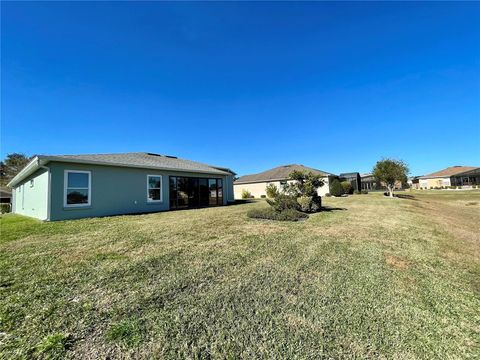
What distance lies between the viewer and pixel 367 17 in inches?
449

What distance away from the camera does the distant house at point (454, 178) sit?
45906 millimetres

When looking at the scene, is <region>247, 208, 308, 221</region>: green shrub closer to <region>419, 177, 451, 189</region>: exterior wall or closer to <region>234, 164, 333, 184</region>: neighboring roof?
<region>234, 164, 333, 184</region>: neighboring roof

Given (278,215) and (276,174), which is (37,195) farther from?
(276,174)

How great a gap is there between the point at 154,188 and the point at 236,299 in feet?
39.2

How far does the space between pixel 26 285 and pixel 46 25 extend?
11.1m

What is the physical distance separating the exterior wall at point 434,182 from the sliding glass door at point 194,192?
194 feet

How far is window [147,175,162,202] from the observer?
1343cm

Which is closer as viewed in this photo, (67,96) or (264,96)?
(67,96)

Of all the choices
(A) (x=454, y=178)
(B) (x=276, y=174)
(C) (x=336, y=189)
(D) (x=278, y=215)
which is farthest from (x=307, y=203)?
(A) (x=454, y=178)

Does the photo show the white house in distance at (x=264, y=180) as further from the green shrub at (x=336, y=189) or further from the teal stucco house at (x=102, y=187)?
the teal stucco house at (x=102, y=187)

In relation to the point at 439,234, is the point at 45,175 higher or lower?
higher

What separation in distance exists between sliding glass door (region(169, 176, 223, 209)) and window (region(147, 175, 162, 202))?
0.84 metres

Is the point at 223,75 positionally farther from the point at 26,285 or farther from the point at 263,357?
the point at 263,357

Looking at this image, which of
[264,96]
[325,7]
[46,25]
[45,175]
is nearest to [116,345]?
Result: [45,175]
